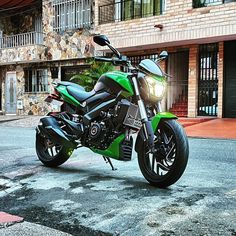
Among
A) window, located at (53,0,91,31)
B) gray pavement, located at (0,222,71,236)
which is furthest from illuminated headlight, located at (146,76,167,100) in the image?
window, located at (53,0,91,31)

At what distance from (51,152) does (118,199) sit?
6.75 ft

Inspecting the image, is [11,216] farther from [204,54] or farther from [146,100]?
[204,54]

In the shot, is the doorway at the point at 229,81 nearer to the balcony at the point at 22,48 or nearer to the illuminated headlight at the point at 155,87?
the balcony at the point at 22,48

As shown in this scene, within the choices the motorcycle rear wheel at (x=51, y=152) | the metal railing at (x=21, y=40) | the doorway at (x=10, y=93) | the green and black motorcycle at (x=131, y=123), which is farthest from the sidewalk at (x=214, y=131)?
the doorway at (x=10, y=93)

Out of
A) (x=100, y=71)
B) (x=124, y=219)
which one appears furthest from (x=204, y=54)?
(x=124, y=219)

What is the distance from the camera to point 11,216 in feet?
9.80

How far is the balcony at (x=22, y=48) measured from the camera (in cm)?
1933

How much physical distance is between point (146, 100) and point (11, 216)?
1.75 metres

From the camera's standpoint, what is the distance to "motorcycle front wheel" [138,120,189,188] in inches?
144

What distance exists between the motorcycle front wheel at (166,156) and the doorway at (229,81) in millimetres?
10864

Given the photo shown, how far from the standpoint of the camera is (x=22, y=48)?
781 inches

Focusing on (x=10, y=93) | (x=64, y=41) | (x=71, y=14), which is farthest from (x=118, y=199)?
(x=10, y=93)

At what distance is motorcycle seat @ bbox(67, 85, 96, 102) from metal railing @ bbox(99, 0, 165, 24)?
11.6m

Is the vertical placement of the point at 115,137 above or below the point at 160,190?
above
